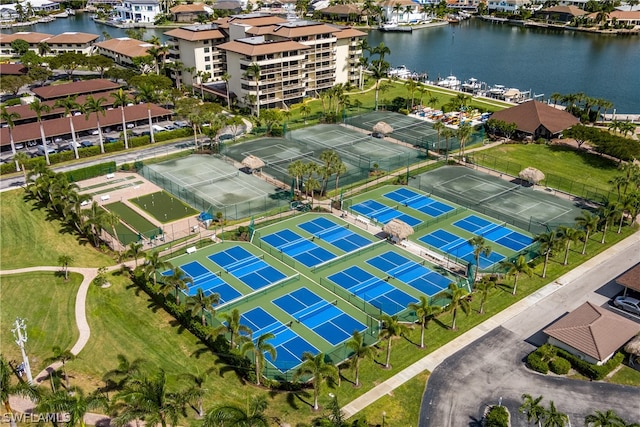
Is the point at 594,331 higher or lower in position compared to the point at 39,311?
higher

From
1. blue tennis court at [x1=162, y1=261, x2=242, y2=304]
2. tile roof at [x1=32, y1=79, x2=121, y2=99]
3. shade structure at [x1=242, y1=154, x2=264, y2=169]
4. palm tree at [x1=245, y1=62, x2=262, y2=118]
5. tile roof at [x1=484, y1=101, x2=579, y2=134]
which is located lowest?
blue tennis court at [x1=162, y1=261, x2=242, y2=304]

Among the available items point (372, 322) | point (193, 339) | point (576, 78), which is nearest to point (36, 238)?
point (193, 339)

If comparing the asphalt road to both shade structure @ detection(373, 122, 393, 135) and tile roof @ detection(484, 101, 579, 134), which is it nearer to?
shade structure @ detection(373, 122, 393, 135)

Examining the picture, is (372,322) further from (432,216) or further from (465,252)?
(432,216)

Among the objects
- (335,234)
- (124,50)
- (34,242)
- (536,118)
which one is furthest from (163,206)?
(124,50)

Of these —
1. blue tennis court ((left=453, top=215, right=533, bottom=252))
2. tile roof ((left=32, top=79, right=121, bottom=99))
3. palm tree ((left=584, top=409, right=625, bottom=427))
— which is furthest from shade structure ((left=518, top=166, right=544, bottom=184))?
tile roof ((left=32, top=79, right=121, bottom=99))

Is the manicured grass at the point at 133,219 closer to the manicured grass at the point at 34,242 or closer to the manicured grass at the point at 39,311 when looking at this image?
the manicured grass at the point at 34,242

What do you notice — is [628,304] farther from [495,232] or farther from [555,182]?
[555,182]
